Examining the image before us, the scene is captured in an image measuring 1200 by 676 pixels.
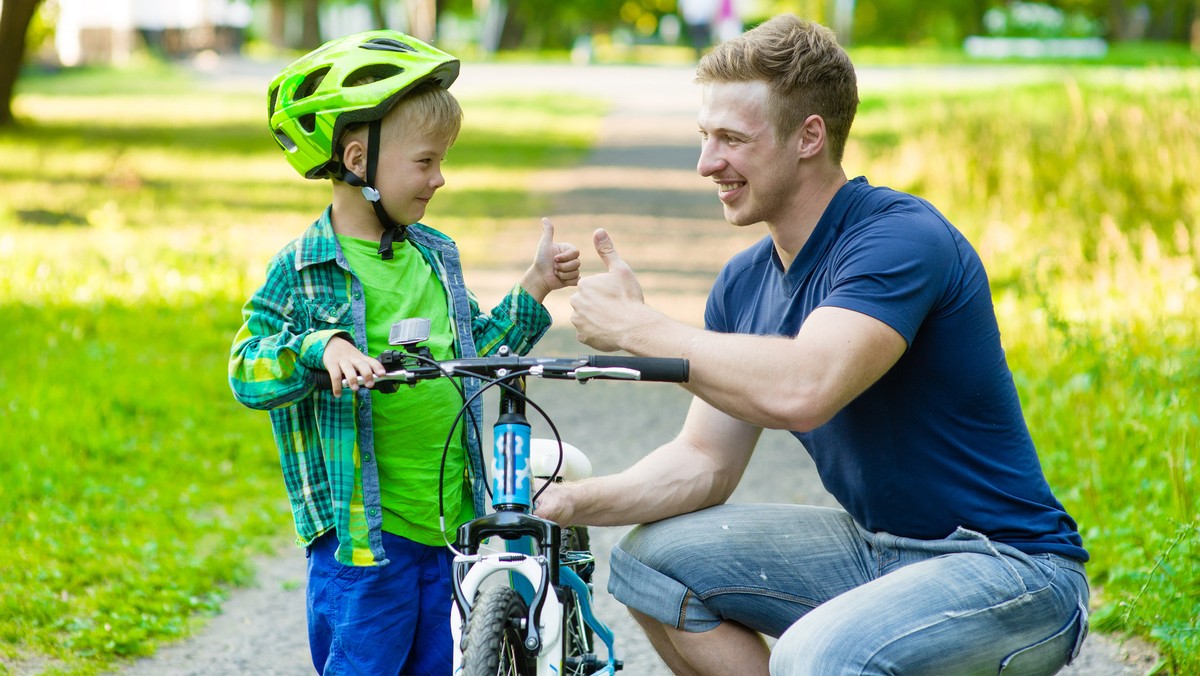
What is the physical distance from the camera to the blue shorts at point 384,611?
3100 mm

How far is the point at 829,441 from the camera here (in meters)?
3.39

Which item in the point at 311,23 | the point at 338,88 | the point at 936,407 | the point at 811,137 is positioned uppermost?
the point at 338,88

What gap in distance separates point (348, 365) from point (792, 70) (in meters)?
1.38

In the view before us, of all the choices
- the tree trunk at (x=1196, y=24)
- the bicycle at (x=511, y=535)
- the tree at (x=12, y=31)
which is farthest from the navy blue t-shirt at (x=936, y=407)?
the tree trunk at (x=1196, y=24)

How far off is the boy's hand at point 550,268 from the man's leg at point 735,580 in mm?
717

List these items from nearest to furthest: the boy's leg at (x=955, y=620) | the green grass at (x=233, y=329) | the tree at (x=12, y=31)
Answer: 1. the boy's leg at (x=955, y=620)
2. the green grass at (x=233, y=329)
3. the tree at (x=12, y=31)

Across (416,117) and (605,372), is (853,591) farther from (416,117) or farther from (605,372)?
(416,117)

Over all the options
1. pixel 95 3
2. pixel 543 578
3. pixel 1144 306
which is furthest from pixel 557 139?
pixel 95 3

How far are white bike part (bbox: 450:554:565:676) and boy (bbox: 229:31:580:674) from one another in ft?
1.37

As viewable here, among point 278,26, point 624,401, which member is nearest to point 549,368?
point 624,401

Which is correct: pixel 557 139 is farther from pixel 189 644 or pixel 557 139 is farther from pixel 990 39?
pixel 990 39

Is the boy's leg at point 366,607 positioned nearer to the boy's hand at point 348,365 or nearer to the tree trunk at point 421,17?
the boy's hand at point 348,365

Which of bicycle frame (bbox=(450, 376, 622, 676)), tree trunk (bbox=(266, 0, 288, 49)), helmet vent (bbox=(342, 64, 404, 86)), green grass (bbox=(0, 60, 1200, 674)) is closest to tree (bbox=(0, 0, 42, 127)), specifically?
green grass (bbox=(0, 60, 1200, 674))

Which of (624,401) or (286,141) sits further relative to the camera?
(624,401)
